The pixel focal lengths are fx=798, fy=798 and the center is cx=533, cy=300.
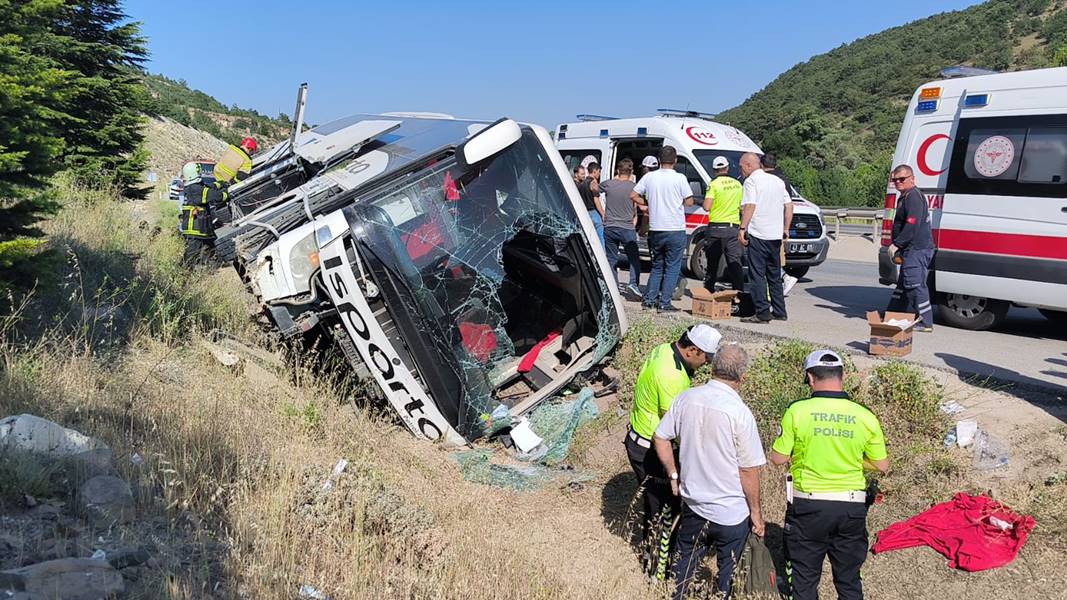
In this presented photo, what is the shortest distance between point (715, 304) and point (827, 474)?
4.84 m

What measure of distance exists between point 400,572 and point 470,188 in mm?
2867

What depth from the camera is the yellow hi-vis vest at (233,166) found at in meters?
8.71

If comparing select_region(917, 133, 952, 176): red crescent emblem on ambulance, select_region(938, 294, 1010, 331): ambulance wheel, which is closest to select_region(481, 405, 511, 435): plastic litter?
select_region(938, 294, 1010, 331): ambulance wheel

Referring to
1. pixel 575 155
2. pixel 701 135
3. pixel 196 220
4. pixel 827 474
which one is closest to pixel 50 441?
pixel 827 474

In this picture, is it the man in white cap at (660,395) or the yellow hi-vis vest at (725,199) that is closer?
the man in white cap at (660,395)

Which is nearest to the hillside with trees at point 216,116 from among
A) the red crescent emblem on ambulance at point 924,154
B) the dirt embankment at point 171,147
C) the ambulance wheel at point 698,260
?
the dirt embankment at point 171,147

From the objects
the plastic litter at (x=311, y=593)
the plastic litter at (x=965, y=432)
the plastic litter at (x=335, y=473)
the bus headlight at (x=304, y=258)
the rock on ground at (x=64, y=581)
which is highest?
the bus headlight at (x=304, y=258)

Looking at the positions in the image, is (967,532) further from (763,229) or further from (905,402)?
(763,229)

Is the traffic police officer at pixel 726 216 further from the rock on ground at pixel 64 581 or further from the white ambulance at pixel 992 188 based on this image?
the rock on ground at pixel 64 581

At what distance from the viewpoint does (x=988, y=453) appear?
533cm

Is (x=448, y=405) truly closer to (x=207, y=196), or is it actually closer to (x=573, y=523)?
(x=573, y=523)

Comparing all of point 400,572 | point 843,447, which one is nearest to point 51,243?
point 400,572

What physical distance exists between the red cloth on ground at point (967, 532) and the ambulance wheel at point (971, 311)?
417 centimetres

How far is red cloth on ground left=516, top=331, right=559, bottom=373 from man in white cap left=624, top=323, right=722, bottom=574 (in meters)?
1.69
